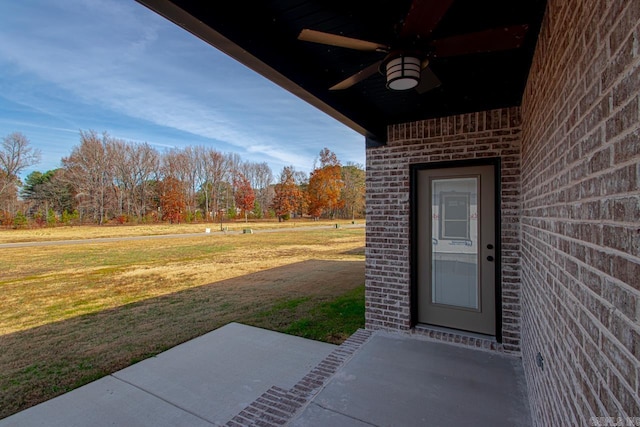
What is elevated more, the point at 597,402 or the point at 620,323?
the point at 620,323

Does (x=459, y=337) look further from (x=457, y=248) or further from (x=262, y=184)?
(x=262, y=184)

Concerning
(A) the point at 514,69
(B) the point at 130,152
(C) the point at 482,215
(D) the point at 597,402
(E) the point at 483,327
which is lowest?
(E) the point at 483,327

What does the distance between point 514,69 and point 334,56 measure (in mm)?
1472

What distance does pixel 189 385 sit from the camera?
2.76 meters

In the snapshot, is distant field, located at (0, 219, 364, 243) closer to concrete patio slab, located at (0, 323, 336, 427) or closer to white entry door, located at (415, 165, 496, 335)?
concrete patio slab, located at (0, 323, 336, 427)

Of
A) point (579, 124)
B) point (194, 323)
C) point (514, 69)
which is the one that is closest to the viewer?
point (579, 124)

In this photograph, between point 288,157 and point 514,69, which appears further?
point 288,157

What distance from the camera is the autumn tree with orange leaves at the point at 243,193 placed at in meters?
35.2

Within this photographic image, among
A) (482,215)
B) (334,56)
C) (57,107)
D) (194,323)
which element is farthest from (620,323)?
(57,107)

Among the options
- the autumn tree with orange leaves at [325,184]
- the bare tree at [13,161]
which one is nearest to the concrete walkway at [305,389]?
the bare tree at [13,161]

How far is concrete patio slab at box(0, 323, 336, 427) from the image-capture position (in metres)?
2.33

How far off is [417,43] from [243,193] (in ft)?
114

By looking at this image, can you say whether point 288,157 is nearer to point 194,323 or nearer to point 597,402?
point 194,323

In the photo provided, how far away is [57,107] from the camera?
29.6 m
